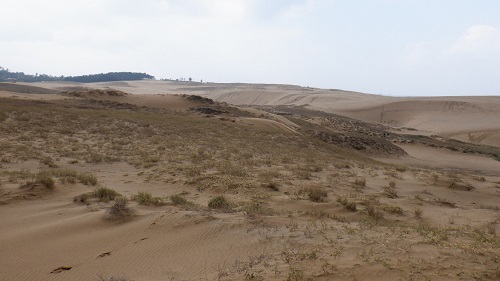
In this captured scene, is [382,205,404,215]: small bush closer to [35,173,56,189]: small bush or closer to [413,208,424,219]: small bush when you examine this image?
[413,208,424,219]: small bush

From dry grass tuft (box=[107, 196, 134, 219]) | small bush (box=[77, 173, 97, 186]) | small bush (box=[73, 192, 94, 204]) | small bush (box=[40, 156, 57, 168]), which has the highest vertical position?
dry grass tuft (box=[107, 196, 134, 219])

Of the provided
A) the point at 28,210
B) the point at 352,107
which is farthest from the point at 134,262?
the point at 352,107

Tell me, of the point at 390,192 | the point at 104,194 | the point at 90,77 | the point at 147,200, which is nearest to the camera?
the point at 147,200

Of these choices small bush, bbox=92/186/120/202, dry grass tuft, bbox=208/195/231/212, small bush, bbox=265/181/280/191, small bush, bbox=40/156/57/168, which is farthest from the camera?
small bush, bbox=40/156/57/168

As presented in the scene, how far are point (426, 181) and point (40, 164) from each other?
11.4 metres

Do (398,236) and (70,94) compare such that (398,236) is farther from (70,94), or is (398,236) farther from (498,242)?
(70,94)

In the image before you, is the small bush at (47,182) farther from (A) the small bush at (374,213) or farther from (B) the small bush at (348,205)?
(A) the small bush at (374,213)

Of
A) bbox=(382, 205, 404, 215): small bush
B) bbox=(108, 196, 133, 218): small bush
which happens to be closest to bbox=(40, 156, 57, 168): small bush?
bbox=(108, 196, 133, 218): small bush

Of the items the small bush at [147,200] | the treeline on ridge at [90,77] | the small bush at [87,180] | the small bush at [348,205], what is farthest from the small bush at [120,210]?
the treeline on ridge at [90,77]

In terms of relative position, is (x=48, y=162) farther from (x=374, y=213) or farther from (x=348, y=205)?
(x=374, y=213)

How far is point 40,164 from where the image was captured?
11320mm

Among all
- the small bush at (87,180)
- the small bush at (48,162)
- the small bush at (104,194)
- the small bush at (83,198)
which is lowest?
the small bush at (48,162)

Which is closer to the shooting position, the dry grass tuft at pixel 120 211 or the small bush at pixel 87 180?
the dry grass tuft at pixel 120 211

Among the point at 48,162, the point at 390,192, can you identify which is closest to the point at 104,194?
the point at 48,162
